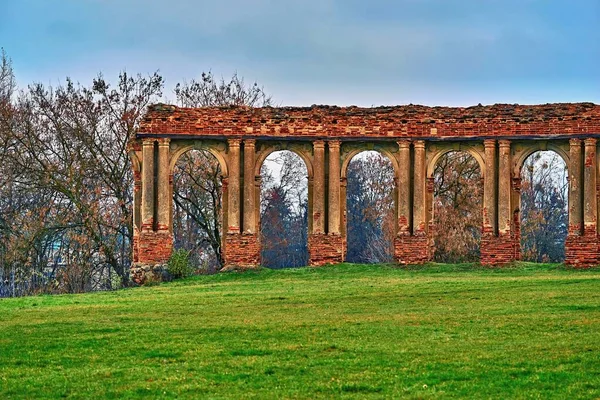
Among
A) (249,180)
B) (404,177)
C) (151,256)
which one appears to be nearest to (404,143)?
(404,177)

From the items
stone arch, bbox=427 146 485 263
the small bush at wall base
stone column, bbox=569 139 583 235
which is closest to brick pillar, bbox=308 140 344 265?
the small bush at wall base

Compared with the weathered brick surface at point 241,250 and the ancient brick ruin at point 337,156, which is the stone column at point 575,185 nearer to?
the ancient brick ruin at point 337,156

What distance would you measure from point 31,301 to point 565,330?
14196 millimetres

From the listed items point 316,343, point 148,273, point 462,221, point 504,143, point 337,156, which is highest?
point 504,143

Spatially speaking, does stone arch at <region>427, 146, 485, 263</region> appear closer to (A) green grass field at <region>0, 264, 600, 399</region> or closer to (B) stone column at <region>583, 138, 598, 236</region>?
(B) stone column at <region>583, 138, 598, 236</region>

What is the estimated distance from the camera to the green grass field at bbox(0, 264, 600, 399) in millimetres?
15734

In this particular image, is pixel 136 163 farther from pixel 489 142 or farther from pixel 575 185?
pixel 575 185

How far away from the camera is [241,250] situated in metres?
39.2

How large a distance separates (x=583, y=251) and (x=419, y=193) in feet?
17.4

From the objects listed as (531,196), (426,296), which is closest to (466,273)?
(426,296)

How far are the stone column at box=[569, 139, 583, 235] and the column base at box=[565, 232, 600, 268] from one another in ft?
1.43

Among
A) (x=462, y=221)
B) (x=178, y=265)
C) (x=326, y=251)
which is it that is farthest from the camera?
(x=462, y=221)

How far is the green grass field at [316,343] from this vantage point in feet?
51.6

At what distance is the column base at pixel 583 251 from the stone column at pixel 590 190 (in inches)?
9.8
